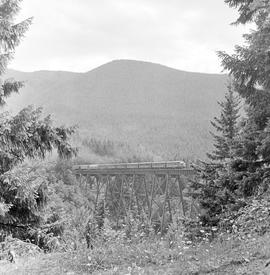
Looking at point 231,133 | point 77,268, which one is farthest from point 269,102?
point 231,133

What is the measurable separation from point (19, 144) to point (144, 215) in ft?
10.8

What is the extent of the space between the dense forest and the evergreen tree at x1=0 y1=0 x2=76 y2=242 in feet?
0.06

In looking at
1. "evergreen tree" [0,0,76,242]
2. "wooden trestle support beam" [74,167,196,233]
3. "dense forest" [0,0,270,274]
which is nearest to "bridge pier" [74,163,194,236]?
"wooden trestle support beam" [74,167,196,233]

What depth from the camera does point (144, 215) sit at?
9.70 meters

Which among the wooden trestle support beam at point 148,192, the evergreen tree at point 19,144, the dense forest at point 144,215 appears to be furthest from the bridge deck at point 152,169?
the evergreen tree at point 19,144

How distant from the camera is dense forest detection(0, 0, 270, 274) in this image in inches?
214

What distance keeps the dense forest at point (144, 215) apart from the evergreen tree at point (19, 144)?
2cm

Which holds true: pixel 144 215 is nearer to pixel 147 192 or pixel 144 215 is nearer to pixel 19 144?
pixel 19 144

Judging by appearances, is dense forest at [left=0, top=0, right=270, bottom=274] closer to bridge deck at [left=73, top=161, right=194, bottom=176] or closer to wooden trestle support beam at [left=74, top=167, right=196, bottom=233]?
wooden trestle support beam at [left=74, top=167, right=196, bottom=233]

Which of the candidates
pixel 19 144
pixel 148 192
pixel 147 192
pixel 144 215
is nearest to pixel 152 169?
pixel 147 192

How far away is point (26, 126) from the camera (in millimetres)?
8008

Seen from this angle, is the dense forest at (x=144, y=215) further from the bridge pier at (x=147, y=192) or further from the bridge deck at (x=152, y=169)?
the bridge deck at (x=152, y=169)

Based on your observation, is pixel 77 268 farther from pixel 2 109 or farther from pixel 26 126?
pixel 2 109

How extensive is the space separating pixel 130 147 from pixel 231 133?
468 ft
